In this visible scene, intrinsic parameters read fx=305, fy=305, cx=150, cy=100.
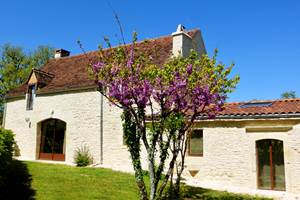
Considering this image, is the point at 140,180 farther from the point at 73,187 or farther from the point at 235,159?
the point at 235,159

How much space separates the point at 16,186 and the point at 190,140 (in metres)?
7.98

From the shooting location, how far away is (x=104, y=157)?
17281 millimetres

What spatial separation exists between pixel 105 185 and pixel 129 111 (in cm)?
358

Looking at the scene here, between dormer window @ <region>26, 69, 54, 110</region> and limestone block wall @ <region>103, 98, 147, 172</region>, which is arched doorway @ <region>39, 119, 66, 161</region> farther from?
limestone block wall @ <region>103, 98, 147, 172</region>

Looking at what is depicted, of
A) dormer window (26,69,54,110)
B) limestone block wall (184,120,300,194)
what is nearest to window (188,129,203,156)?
limestone block wall (184,120,300,194)

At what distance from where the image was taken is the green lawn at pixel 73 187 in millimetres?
9211

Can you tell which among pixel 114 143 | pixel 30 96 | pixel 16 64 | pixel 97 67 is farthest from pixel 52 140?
pixel 16 64

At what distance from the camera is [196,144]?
14508 mm

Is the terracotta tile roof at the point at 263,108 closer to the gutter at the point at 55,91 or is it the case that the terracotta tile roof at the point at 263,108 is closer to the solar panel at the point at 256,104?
the solar panel at the point at 256,104

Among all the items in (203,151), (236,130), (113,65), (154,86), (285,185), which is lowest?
(285,185)

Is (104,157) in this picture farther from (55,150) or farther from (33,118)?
(33,118)

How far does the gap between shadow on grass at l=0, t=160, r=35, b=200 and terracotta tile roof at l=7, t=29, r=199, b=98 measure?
7.62m

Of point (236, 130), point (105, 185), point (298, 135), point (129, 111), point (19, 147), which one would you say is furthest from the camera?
point (19, 147)

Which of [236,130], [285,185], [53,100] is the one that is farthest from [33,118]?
[285,185]
